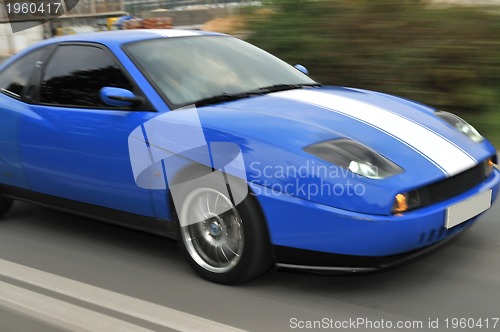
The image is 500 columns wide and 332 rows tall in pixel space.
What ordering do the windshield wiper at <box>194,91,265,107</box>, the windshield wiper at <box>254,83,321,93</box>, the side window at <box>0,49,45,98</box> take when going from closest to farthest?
the windshield wiper at <box>194,91,265,107</box>
the windshield wiper at <box>254,83,321,93</box>
the side window at <box>0,49,45,98</box>

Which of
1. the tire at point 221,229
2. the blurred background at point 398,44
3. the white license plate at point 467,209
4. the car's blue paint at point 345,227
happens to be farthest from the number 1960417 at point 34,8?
the white license plate at point 467,209

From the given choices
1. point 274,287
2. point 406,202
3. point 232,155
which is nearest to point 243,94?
point 232,155

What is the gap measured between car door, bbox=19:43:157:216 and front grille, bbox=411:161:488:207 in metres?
1.59

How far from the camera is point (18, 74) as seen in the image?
176 inches

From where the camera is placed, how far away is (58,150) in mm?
3900

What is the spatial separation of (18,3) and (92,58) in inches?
1006

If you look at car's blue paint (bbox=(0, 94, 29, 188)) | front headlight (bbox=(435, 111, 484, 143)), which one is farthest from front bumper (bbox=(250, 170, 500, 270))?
car's blue paint (bbox=(0, 94, 29, 188))

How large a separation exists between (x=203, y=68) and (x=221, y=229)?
1.22m

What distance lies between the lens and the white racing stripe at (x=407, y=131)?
3.13 metres

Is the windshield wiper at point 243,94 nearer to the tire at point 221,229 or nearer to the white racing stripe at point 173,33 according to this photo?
the tire at point 221,229

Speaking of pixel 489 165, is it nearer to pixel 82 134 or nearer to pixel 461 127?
pixel 461 127

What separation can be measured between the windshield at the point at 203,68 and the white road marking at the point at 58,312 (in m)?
1.32

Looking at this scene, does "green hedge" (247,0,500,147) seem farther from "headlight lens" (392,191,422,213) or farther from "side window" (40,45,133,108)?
"side window" (40,45,133,108)

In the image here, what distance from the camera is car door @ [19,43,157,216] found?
11.6 ft
